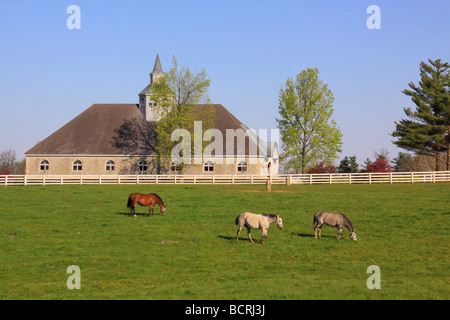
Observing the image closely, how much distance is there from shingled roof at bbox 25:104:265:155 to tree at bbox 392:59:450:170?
1938cm

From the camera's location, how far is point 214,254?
15.4m

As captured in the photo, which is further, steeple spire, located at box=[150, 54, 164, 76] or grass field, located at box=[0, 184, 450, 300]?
steeple spire, located at box=[150, 54, 164, 76]

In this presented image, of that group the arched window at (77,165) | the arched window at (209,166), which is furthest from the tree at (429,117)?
the arched window at (77,165)

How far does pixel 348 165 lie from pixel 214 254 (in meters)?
60.2

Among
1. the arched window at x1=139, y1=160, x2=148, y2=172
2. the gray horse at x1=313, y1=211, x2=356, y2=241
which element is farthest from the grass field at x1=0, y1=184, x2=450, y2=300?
the arched window at x1=139, y1=160, x2=148, y2=172

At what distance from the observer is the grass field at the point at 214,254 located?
1121 cm

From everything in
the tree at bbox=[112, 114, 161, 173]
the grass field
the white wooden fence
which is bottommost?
the grass field

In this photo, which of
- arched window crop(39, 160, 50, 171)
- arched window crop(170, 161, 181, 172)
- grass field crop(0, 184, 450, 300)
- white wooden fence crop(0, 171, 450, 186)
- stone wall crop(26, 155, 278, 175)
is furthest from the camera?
arched window crop(39, 160, 50, 171)

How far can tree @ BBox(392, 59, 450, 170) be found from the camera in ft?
194

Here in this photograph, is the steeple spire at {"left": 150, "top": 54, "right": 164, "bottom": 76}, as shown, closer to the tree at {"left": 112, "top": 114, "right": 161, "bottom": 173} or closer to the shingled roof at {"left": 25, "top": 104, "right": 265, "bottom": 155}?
the shingled roof at {"left": 25, "top": 104, "right": 265, "bottom": 155}

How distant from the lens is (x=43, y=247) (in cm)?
1656

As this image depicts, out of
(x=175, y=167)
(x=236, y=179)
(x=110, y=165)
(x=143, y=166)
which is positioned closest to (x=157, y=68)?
(x=143, y=166)

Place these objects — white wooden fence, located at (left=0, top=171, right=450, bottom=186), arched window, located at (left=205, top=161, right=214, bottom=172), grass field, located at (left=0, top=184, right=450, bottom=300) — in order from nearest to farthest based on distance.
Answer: grass field, located at (left=0, top=184, right=450, bottom=300)
white wooden fence, located at (left=0, top=171, right=450, bottom=186)
arched window, located at (left=205, top=161, right=214, bottom=172)

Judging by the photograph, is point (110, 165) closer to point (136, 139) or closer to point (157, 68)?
point (136, 139)
